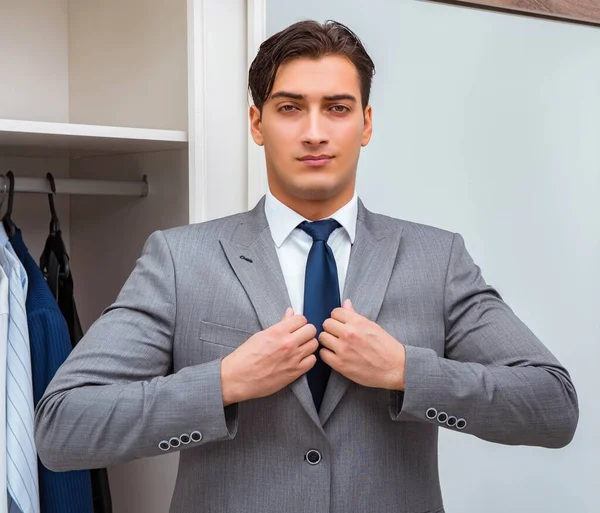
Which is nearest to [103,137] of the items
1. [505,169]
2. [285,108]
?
[285,108]

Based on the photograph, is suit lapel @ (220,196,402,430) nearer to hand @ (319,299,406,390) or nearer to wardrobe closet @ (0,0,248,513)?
hand @ (319,299,406,390)

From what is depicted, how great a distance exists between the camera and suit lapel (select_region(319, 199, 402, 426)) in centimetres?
132

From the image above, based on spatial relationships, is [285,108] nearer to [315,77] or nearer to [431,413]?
[315,77]

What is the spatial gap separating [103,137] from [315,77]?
1.40 feet

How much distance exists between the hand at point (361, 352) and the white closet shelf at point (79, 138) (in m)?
0.55

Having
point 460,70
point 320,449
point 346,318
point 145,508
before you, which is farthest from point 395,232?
point 145,508

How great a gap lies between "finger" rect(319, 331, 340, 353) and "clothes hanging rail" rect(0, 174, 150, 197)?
70cm

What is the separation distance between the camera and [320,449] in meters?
1.31

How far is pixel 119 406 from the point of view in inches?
48.1

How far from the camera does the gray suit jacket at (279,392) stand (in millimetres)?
1236

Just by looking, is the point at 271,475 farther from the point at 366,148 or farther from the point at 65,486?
the point at 366,148

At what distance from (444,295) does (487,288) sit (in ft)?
0.26

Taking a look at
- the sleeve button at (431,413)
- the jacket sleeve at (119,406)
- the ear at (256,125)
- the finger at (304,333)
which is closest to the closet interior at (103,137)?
the ear at (256,125)

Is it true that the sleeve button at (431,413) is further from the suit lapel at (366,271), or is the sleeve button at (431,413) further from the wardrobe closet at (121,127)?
the wardrobe closet at (121,127)
